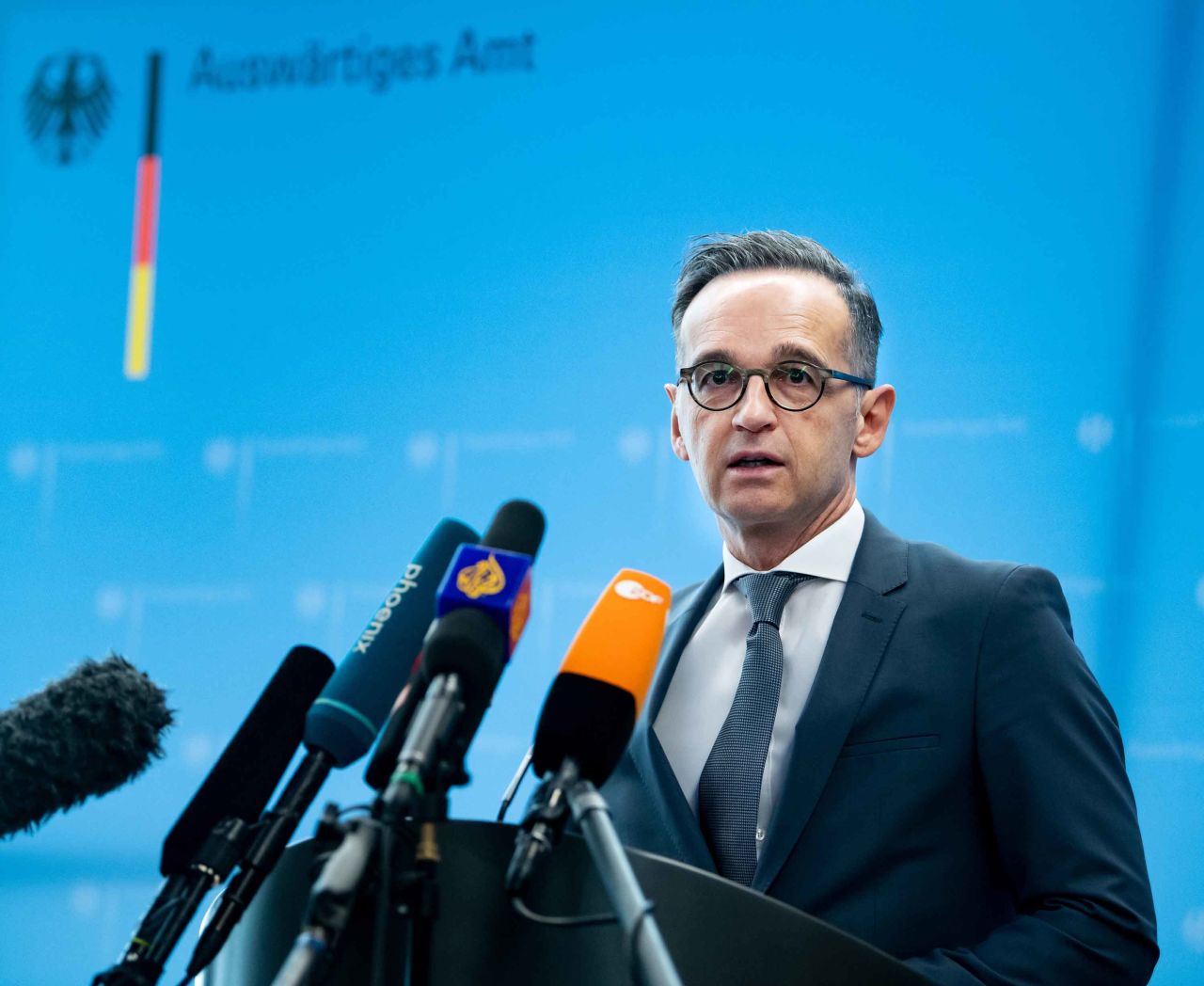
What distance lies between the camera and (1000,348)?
114 inches

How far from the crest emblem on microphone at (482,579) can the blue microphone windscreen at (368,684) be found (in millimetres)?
141

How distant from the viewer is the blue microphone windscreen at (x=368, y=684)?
1132 mm

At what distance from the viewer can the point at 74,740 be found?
1.16m

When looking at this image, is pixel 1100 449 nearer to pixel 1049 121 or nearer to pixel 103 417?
pixel 1049 121

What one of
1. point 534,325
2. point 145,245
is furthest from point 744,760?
point 145,245

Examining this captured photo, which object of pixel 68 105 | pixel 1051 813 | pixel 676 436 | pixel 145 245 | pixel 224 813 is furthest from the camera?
pixel 68 105

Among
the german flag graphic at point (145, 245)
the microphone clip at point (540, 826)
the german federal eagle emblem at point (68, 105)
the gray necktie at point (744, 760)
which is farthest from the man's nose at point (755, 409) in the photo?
the german federal eagle emblem at point (68, 105)

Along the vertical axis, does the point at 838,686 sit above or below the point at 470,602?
below

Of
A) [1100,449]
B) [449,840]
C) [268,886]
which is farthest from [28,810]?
[1100,449]

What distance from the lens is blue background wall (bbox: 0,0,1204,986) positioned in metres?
2.81

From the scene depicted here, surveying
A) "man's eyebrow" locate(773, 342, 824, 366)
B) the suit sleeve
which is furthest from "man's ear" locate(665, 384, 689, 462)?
the suit sleeve

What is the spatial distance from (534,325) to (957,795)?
1.95 meters

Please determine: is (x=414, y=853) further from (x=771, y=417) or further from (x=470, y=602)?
(x=771, y=417)

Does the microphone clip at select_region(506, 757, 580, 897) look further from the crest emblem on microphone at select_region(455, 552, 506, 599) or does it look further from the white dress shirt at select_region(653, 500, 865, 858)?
the white dress shirt at select_region(653, 500, 865, 858)
